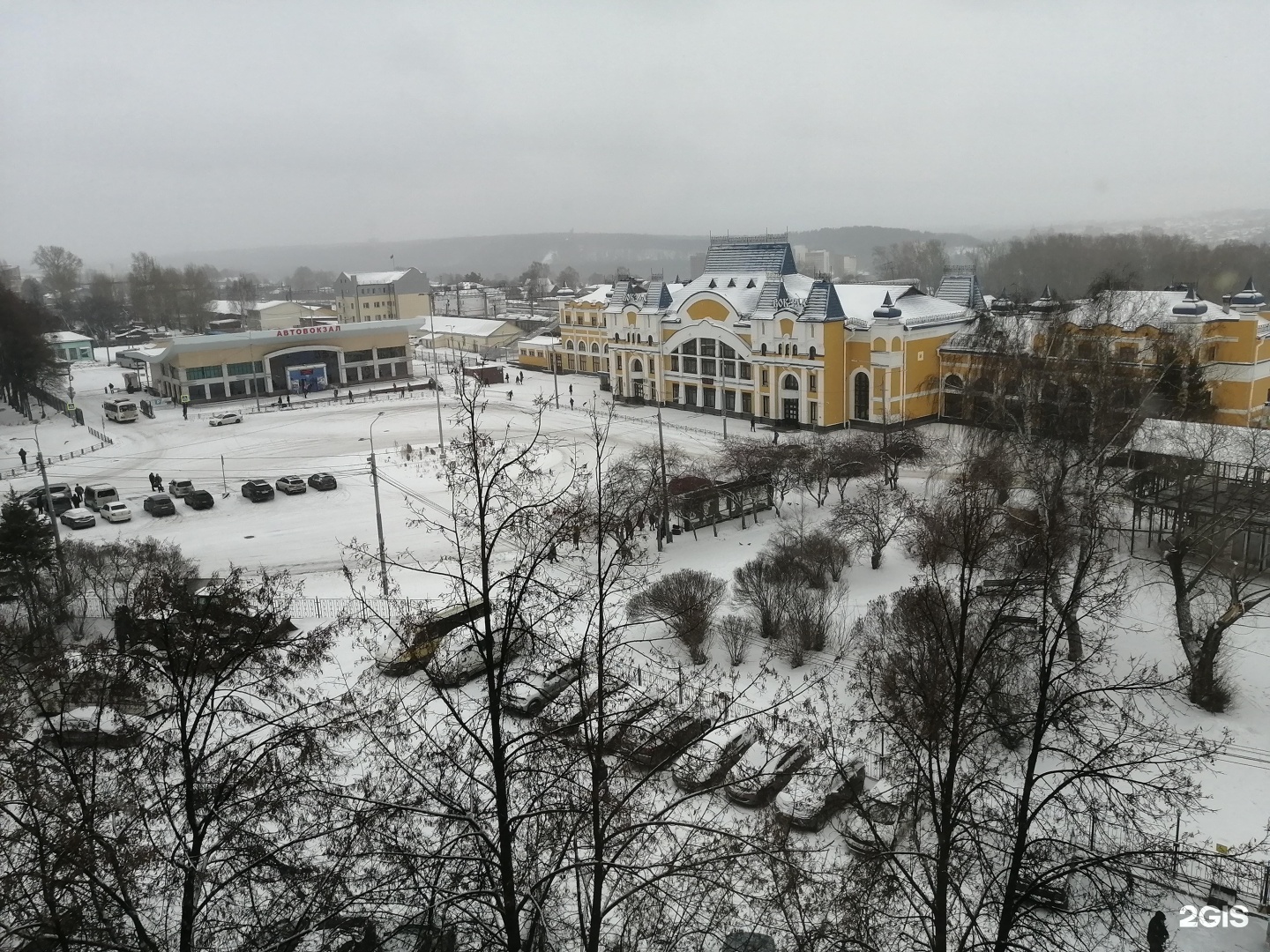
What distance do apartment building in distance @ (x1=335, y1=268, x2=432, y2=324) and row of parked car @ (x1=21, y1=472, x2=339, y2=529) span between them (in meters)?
59.9

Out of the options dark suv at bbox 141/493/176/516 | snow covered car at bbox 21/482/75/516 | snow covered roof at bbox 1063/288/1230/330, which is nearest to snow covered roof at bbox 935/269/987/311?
snow covered roof at bbox 1063/288/1230/330

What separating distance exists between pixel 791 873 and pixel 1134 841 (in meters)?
7.16

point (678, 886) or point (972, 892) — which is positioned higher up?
point (678, 886)

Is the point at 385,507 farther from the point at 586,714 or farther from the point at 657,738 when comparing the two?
the point at 657,738

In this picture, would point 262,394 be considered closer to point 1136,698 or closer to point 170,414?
point 170,414

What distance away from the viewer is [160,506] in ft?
107

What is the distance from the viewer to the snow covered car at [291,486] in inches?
1372

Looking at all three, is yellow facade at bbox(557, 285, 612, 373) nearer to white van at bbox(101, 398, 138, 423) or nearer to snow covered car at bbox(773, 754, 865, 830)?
white van at bbox(101, 398, 138, 423)

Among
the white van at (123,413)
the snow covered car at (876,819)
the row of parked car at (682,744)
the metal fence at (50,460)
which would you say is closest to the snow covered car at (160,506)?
the metal fence at (50,460)

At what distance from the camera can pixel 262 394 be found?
62.2 m

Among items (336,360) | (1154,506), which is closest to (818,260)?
(336,360)

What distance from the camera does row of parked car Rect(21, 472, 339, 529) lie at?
1260 inches

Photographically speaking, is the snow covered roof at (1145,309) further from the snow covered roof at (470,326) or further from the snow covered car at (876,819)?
the snow covered roof at (470,326)
